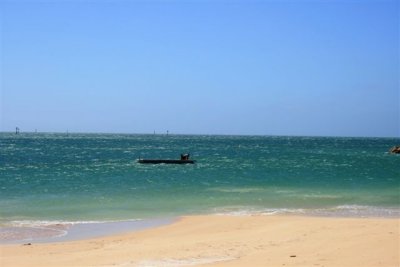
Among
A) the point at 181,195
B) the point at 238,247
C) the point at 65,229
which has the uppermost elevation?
the point at 238,247

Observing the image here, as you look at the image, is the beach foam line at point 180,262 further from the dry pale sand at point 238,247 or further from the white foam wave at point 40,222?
the white foam wave at point 40,222

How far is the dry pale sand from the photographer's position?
36.4 feet

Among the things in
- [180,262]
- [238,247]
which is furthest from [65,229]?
[180,262]

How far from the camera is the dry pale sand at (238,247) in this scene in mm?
11102

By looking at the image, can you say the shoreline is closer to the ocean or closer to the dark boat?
the ocean

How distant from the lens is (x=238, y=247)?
12.9m

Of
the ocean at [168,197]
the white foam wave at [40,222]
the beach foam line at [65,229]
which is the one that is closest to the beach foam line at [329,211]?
the ocean at [168,197]

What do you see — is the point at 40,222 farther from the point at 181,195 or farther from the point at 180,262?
the point at 181,195

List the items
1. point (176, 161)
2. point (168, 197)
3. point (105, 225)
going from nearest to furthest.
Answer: point (105, 225) → point (168, 197) → point (176, 161)

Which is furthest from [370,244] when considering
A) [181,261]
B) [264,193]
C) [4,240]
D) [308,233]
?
[264,193]

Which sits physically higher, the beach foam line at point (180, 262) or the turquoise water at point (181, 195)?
the beach foam line at point (180, 262)

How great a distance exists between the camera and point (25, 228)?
17047 mm

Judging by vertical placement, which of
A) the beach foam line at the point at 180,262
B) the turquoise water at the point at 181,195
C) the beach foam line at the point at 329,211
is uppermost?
the beach foam line at the point at 180,262

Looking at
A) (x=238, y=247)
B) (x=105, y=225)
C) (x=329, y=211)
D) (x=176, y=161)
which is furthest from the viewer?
(x=176, y=161)
